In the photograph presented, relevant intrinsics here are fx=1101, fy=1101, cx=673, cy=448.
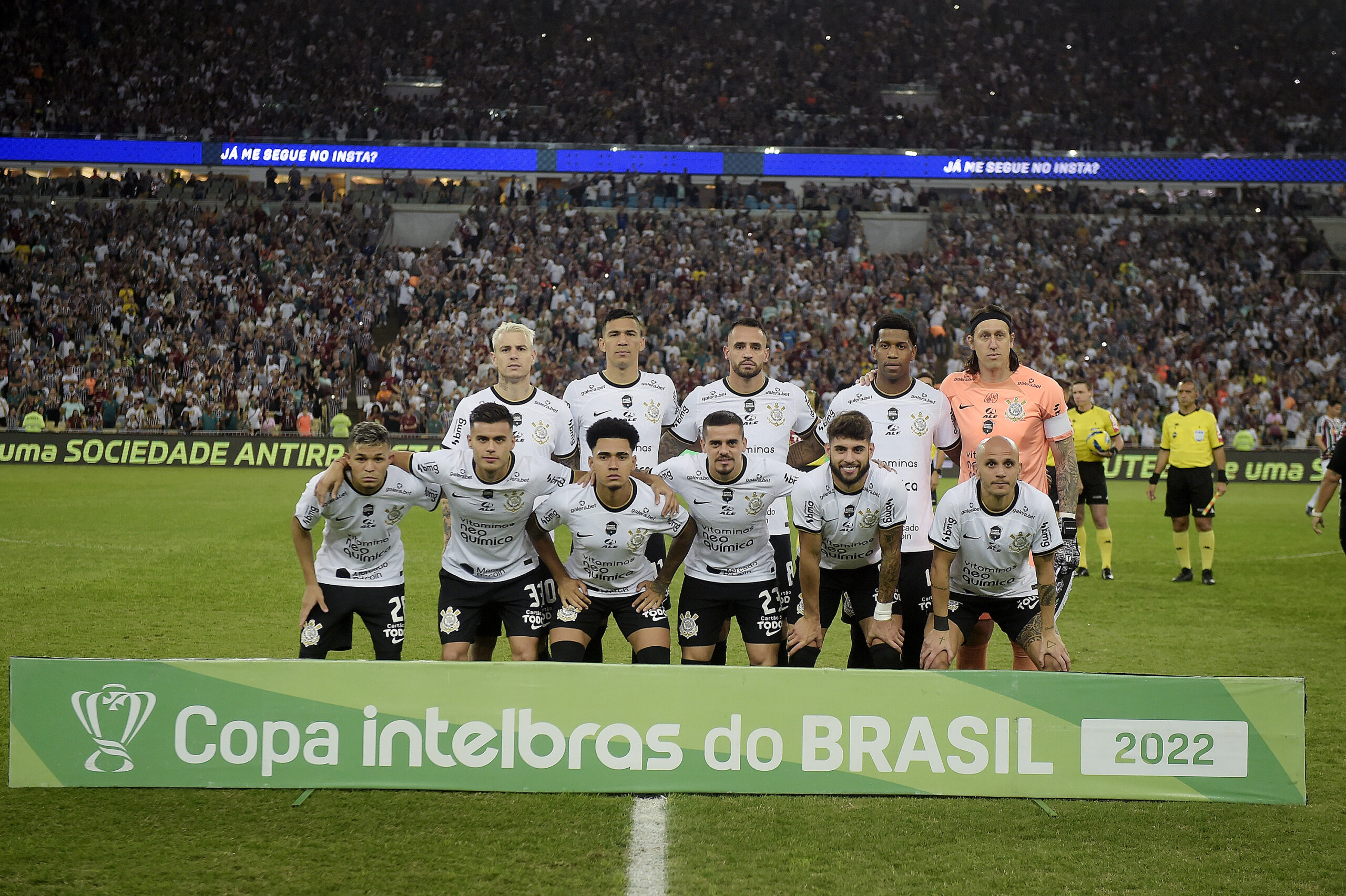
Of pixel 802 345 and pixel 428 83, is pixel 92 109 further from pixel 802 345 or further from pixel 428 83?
pixel 802 345

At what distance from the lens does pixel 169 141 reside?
36.8m

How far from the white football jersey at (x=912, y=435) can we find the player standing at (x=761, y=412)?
254 millimetres

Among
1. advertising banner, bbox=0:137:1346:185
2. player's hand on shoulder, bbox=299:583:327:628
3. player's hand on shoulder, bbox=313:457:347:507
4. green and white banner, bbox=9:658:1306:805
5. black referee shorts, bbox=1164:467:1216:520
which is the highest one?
advertising banner, bbox=0:137:1346:185

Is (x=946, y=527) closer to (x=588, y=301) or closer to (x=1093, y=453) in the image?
(x=1093, y=453)

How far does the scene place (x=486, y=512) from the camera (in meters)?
6.09

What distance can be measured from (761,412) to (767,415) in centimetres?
4

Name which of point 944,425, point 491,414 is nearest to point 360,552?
point 491,414

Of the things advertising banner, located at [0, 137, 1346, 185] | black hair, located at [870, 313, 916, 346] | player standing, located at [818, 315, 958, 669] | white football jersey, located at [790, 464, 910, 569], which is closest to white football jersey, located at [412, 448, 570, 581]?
white football jersey, located at [790, 464, 910, 569]

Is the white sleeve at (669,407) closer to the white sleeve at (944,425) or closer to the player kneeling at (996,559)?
the white sleeve at (944,425)

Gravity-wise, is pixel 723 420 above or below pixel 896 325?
below

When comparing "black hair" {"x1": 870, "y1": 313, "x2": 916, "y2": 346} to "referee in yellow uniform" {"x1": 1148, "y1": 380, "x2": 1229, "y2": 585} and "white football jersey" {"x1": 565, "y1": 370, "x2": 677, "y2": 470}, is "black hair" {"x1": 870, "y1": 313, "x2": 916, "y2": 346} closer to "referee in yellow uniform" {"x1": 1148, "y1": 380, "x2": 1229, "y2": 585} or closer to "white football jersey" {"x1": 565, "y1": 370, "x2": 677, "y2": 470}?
"white football jersey" {"x1": 565, "y1": 370, "x2": 677, "y2": 470}

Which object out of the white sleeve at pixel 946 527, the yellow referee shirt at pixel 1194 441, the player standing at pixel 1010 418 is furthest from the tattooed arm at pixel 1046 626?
the yellow referee shirt at pixel 1194 441

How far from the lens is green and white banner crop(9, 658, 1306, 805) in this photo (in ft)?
15.5

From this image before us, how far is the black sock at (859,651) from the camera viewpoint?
634 centimetres
